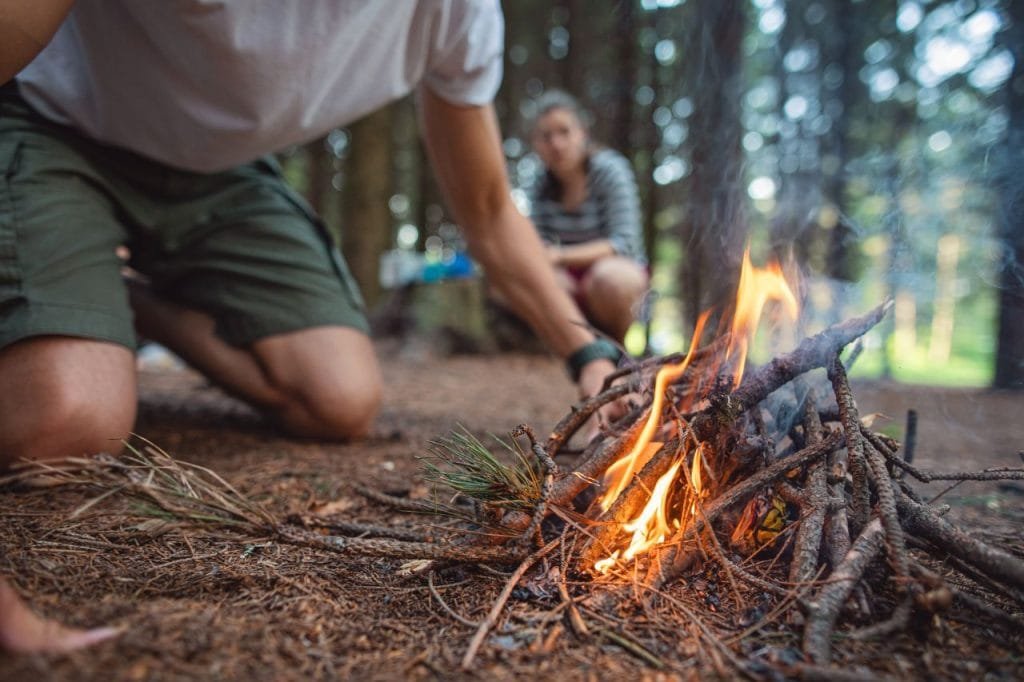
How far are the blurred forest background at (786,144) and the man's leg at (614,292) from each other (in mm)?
437

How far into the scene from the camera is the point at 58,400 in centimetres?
185

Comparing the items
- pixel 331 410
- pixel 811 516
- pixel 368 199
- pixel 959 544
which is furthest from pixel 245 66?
pixel 368 199

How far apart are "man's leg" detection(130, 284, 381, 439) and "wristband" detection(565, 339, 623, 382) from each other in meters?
1.08

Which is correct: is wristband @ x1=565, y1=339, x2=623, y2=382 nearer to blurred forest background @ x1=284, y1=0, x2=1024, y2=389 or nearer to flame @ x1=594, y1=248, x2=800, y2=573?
blurred forest background @ x1=284, y1=0, x2=1024, y2=389

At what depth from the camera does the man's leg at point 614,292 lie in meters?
4.31

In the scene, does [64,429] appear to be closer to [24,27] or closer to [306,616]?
[24,27]

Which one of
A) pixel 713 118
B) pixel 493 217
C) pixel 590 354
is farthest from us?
pixel 713 118

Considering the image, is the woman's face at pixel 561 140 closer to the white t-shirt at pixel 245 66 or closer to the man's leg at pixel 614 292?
the man's leg at pixel 614 292

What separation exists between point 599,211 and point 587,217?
0.37 feet

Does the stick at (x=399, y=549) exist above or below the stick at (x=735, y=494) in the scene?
Result: below

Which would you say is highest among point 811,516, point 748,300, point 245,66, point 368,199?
point 245,66

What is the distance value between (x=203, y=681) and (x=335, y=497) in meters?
1.04

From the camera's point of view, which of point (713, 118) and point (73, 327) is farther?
point (713, 118)

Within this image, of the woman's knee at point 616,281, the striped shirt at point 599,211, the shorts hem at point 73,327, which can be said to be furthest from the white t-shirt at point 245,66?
the striped shirt at point 599,211
